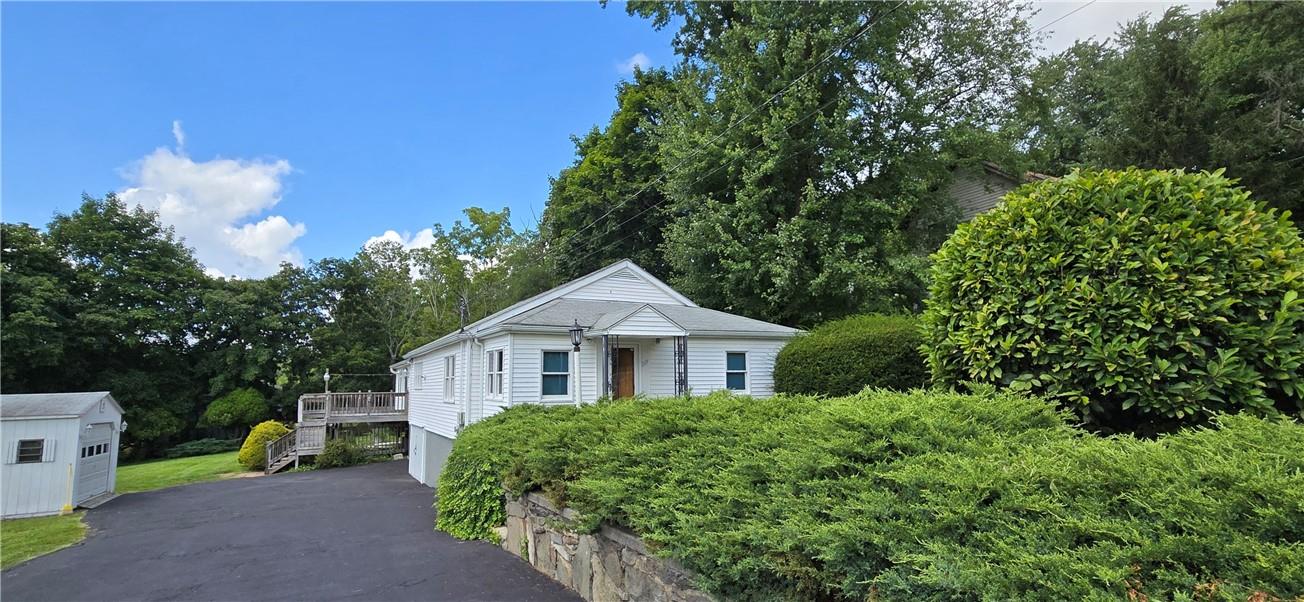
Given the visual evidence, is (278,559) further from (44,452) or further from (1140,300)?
(1140,300)

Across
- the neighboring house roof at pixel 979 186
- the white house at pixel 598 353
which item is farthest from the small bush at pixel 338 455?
the neighboring house roof at pixel 979 186

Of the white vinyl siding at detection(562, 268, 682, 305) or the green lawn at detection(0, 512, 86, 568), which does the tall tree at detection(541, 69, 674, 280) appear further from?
the green lawn at detection(0, 512, 86, 568)

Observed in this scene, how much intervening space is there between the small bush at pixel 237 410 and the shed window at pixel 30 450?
638 inches

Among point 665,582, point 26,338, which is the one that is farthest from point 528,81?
point 26,338

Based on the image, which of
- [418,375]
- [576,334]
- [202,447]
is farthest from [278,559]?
[202,447]

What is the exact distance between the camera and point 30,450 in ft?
40.8

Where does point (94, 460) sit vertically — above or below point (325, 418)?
below

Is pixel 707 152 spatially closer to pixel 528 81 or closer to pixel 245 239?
pixel 528 81

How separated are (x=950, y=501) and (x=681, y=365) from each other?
9.55 m

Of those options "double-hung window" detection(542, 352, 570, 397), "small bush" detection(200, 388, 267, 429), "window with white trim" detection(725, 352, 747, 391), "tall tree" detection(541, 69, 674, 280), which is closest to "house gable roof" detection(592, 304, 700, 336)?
"double-hung window" detection(542, 352, 570, 397)

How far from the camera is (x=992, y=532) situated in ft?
6.91

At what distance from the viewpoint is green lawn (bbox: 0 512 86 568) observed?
8691mm

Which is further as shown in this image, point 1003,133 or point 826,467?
point 1003,133

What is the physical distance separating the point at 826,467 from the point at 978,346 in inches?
88.1
